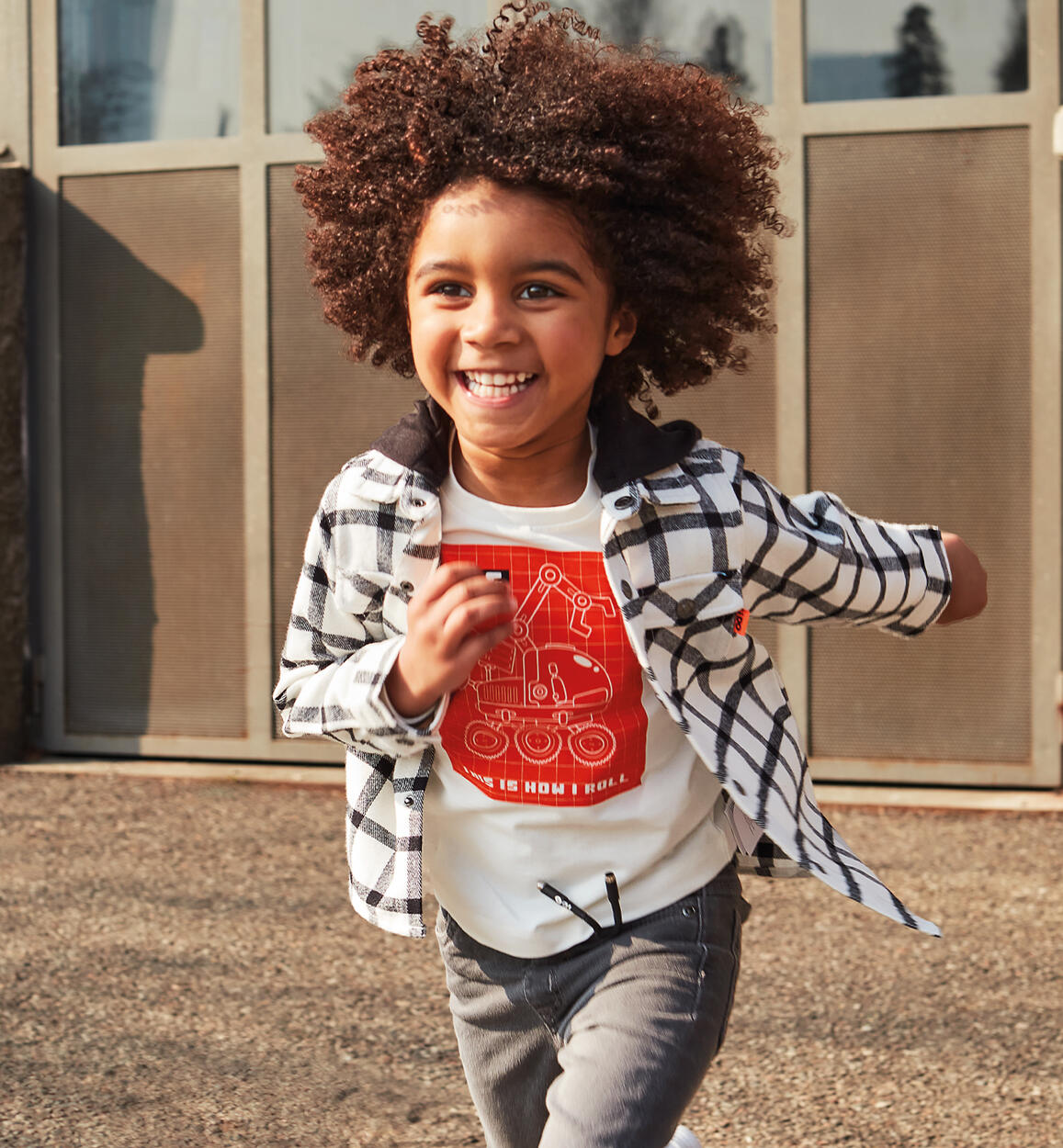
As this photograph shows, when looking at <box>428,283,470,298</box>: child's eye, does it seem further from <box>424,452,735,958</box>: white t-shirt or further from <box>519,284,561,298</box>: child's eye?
<box>424,452,735,958</box>: white t-shirt

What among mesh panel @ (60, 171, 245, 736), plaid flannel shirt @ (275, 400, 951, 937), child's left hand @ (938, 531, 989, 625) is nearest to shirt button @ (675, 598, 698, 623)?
plaid flannel shirt @ (275, 400, 951, 937)

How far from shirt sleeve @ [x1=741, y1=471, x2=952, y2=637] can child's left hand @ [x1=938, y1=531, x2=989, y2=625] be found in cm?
4

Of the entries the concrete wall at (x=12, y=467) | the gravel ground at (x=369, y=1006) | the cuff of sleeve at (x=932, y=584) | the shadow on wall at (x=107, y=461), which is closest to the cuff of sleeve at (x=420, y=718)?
the cuff of sleeve at (x=932, y=584)

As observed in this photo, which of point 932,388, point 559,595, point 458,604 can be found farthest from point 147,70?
point 458,604

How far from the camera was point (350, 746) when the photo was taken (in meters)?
1.87

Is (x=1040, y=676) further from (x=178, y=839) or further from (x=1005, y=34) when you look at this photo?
(x=178, y=839)

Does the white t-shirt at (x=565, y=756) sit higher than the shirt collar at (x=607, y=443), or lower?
lower

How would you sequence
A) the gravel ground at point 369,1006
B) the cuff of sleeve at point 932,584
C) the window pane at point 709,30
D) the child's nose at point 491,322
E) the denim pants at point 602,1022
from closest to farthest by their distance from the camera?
the denim pants at point 602,1022
the child's nose at point 491,322
the cuff of sleeve at point 932,584
the gravel ground at point 369,1006
the window pane at point 709,30

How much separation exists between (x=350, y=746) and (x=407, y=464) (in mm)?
358

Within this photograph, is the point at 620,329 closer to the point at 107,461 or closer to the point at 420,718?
the point at 420,718

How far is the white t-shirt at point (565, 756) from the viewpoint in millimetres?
1792

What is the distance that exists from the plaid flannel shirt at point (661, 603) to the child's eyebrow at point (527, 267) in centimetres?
20

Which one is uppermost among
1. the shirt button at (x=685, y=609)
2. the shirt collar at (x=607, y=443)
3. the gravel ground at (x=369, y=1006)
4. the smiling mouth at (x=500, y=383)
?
the smiling mouth at (x=500, y=383)

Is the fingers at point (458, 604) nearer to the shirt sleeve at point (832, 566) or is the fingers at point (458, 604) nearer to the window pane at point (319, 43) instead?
the shirt sleeve at point (832, 566)
